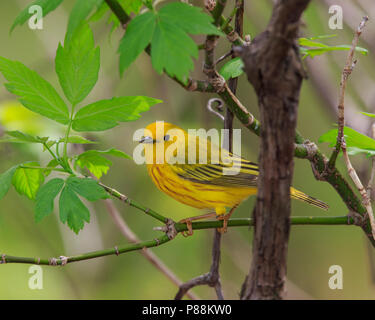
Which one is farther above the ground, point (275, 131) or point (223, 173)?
point (223, 173)

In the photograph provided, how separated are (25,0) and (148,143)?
271 centimetres

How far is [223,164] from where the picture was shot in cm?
192

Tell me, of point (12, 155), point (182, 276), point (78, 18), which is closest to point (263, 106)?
point (78, 18)

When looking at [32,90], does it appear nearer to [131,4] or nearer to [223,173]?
[131,4]

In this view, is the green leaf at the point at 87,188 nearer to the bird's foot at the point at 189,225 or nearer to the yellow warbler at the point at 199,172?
the bird's foot at the point at 189,225

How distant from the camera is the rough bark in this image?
0.82 metres

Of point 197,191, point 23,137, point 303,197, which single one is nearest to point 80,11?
point 23,137

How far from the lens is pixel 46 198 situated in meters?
1.18

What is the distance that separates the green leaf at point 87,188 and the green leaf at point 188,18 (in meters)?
0.44

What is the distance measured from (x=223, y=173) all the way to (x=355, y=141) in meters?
0.68

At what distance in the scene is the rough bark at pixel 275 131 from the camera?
0.82 m

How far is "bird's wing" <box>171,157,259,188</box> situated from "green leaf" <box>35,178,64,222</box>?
0.79 metres

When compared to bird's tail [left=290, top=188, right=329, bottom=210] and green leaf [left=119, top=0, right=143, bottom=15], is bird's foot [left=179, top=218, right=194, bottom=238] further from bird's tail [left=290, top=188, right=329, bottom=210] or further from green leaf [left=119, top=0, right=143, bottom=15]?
green leaf [left=119, top=0, right=143, bottom=15]

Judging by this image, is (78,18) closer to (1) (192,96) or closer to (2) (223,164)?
(2) (223,164)
